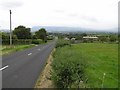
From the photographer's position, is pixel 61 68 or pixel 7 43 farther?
pixel 7 43

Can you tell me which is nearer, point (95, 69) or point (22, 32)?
point (95, 69)

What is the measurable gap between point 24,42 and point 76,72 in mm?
68424

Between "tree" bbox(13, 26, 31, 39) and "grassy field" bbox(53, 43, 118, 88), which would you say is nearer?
Answer: "grassy field" bbox(53, 43, 118, 88)

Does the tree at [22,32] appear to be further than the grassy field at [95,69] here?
Yes

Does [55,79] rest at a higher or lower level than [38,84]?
higher

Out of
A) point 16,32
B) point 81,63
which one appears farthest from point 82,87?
point 16,32

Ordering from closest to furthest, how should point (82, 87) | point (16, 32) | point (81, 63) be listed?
point (82, 87) < point (81, 63) < point (16, 32)

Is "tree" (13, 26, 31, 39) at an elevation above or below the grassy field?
above

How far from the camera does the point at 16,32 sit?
89.0 meters

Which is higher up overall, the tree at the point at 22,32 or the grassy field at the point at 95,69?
the tree at the point at 22,32

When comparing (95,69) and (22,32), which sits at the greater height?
(22,32)

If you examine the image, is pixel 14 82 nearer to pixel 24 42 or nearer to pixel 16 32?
pixel 24 42

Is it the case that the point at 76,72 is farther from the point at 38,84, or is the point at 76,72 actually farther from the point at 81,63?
the point at 38,84

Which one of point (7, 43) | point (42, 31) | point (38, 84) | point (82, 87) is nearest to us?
point (82, 87)
